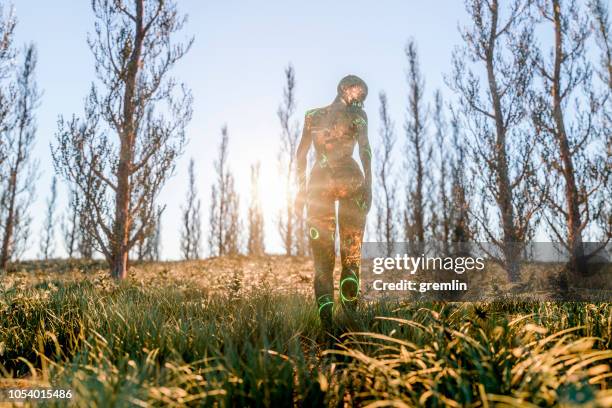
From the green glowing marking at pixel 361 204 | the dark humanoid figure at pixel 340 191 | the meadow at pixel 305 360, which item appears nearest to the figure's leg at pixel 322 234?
the dark humanoid figure at pixel 340 191

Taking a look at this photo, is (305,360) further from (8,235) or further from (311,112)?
(8,235)

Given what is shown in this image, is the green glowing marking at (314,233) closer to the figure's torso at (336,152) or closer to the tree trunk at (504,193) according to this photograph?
the figure's torso at (336,152)

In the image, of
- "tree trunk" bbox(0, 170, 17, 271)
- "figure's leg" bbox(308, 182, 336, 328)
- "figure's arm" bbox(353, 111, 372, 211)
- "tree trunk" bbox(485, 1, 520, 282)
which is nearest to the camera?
"figure's leg" bbox(308, 182, 336, 328)

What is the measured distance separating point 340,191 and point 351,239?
1.70ft

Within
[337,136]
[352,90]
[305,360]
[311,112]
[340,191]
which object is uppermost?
[352,90]

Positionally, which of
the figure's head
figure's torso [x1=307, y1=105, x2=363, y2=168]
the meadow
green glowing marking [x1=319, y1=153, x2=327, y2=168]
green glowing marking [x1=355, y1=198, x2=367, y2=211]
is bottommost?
the meadow

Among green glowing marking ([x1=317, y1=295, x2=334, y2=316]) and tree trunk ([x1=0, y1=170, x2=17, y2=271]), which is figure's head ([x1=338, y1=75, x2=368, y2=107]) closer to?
green glowing marking ([x1=317, y1=295, x2=334, y2=316])

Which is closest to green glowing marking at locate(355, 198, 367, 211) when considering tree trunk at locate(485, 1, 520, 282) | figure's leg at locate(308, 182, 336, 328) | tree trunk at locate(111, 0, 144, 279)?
figure's leg at locate(308, 182, 336, 328)

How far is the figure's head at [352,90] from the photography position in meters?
4.51

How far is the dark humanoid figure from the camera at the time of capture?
422 centimetres

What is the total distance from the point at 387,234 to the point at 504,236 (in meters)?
8.86

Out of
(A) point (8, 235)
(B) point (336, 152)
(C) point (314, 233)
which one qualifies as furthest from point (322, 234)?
(A) point (8, 235)

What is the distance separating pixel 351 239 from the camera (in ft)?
14.0

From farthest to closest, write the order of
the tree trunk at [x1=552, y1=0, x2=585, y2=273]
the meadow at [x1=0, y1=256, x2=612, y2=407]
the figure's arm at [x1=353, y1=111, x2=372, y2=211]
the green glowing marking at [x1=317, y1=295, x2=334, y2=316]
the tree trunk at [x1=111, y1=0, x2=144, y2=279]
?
the tree trunk at [x1=552, y1=0, x2=585, y2=273]
the tree trunk at [x1=111, y1=0, x2=144, y2=279]
the figure's arm at [x1=353, y1=111, x2=372, y2=211]
the green glowing marking at [x1=317, y1=295, x2=334, y2=316]
the meadow at [x1=0, y1=256, x2=612, y2=407]
